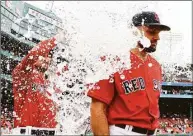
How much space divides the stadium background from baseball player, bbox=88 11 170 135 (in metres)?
18.2

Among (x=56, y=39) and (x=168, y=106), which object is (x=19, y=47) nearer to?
(x=168, y=106)

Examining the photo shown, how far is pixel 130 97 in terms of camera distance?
2.42m

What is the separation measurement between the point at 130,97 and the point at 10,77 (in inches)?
781

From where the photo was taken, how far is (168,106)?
26453 millimetres

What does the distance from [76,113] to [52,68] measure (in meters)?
0.68

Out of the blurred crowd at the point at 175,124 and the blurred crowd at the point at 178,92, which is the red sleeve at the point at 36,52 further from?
the blurred crowd at the point at 178,92

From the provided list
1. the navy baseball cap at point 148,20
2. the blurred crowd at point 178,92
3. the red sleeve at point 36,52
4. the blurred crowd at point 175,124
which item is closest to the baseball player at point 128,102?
the navy baseball cap at point 148,20

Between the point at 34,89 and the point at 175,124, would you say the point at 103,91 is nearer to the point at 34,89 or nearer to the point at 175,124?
the point at 34,89

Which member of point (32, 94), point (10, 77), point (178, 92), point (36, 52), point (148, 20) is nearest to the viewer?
point (148, 20)

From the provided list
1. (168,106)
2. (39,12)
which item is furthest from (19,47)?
(168,106)

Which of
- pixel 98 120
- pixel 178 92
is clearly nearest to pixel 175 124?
pixel 178 92

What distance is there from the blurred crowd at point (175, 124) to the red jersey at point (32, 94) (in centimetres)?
1665

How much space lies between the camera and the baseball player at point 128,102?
7.72ft

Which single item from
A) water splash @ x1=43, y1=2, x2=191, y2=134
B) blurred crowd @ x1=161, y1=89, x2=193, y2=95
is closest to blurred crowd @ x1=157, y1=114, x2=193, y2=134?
blurred crowd @ x1=161, y1=89, x2=193, y2=95
